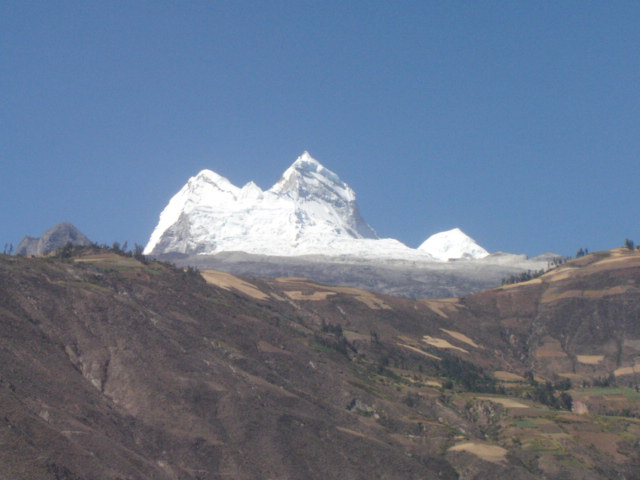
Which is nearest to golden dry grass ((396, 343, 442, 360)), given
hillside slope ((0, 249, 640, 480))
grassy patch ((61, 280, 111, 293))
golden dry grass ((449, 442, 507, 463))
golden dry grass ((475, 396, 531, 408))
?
hillside slope ((0, 249, 640, 480))

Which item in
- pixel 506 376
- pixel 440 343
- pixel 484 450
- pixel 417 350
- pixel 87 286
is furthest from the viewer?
pixel 440 343

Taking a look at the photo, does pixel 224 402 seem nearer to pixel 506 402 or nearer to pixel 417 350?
pixel 506 402

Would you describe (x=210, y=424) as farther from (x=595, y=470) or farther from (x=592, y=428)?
(x=592, y=428)

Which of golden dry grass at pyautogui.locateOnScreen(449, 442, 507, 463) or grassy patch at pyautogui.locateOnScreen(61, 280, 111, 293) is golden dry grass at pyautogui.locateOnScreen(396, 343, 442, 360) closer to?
golden dry grass at pyautogui.locateOnScreen(449, 442, 507, 463)

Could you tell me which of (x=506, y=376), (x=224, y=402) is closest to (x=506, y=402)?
(x=506, y=376)

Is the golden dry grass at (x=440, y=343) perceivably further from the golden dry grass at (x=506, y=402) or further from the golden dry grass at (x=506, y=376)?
the golden dry grass at (x=506, y=402)

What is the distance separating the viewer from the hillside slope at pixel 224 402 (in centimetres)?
9325

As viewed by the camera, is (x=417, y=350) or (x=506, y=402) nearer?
(x=506, y=402)

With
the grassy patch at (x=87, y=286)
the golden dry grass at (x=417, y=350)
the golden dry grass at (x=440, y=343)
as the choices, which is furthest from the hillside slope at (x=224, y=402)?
the golden dry grass at (x=440, y=343)

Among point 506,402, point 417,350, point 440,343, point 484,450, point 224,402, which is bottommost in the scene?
point 484,450

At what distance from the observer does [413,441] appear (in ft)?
399

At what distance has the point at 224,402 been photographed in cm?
10975

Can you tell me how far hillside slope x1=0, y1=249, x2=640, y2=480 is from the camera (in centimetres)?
9325

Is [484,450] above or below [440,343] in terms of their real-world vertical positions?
below
